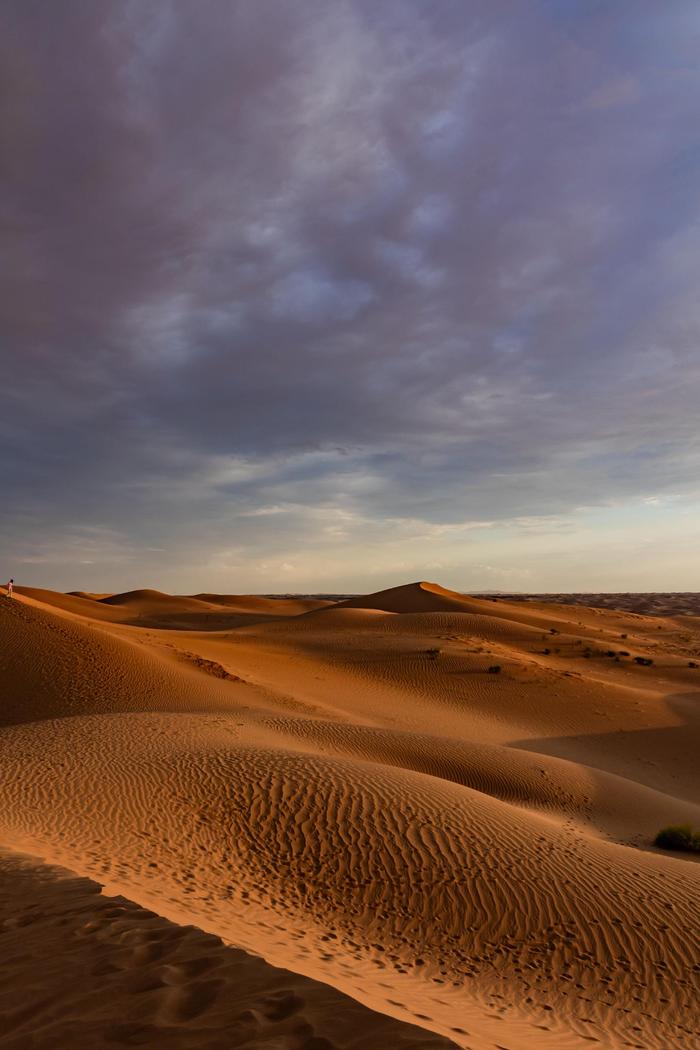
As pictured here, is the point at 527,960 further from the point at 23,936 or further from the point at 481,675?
the point at 481,675

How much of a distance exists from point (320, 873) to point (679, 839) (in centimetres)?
748

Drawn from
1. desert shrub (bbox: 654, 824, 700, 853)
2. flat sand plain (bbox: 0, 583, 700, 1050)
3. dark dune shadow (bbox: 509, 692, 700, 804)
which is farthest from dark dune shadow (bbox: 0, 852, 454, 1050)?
dark dune shadow (bbox: 509, 692, 700, 804)

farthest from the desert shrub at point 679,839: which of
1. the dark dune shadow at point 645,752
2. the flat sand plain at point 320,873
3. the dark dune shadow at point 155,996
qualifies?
the dark dune shadow at point 155,996

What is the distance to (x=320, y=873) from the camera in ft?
31.2

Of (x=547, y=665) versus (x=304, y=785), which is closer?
Answer: (x=304, y=785)

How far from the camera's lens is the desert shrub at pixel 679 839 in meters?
12.9

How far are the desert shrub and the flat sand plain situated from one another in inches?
10.7

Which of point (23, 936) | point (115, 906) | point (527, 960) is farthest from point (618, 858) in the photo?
point (23, 936)

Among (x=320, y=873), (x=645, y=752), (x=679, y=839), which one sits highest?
(x=320, y=873)

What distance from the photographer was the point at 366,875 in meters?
9.41

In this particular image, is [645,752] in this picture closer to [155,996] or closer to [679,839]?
[679,839]

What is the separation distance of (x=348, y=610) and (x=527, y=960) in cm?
4326

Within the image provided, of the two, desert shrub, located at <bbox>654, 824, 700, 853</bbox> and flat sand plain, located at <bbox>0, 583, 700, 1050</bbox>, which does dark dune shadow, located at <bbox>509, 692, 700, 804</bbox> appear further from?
desert shrub, located at <bbox>654, 824, 700, 853</bbox>

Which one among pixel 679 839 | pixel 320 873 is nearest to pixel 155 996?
pixel 320 873
